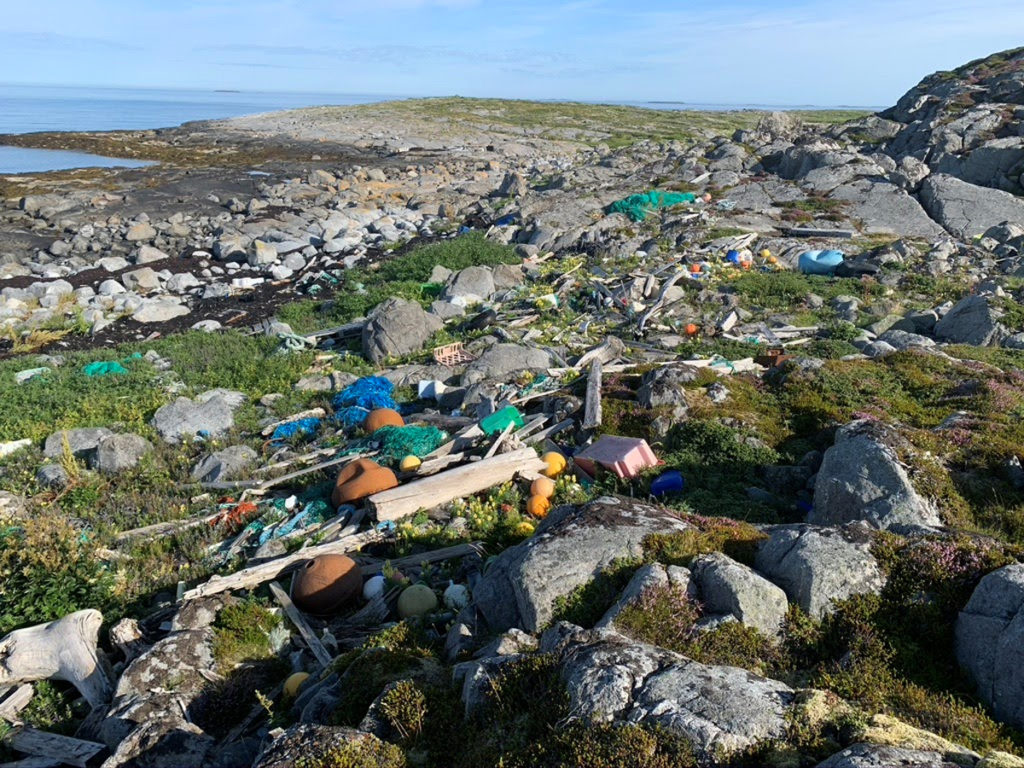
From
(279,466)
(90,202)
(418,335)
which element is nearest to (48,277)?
(90,202)

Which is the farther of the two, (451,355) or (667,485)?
(451,355)

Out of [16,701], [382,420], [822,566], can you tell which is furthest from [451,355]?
[822,566]

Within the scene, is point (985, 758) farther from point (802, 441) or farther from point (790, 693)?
point (802, 441)

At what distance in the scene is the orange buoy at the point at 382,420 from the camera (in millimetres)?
12297

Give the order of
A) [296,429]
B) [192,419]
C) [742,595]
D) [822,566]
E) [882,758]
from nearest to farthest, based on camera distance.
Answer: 1. [882,758]
2. [742,595]
3. [822,566]
4. [296,429]
5. [192,419]

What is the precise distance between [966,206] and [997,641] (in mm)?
29815

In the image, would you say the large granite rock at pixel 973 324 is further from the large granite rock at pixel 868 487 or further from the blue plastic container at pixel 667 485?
the blue plastic container at pixel 667 485

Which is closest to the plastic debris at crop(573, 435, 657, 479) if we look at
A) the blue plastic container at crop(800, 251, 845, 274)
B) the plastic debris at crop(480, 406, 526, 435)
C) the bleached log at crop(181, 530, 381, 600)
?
the plastic debris at crop(480, 406, 526, 435)

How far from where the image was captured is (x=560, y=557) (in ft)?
19.8

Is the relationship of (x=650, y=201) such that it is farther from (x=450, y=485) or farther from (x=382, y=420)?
(x=450, y=485)

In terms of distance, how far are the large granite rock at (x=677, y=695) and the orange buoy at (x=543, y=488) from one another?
506 cm

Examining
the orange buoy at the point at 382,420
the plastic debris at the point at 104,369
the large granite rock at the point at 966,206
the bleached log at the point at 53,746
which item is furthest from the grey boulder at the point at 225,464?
the large granite rock at the point at 966,206

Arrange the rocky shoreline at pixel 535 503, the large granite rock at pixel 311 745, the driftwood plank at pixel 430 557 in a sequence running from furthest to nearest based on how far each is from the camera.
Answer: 1. the driftwood plank at pixel 430 557
2. the rocky shoreline at pixel 535 503
3. the large granite rock at pixel 311 745

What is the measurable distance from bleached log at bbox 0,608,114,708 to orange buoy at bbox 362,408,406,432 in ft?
19.1
